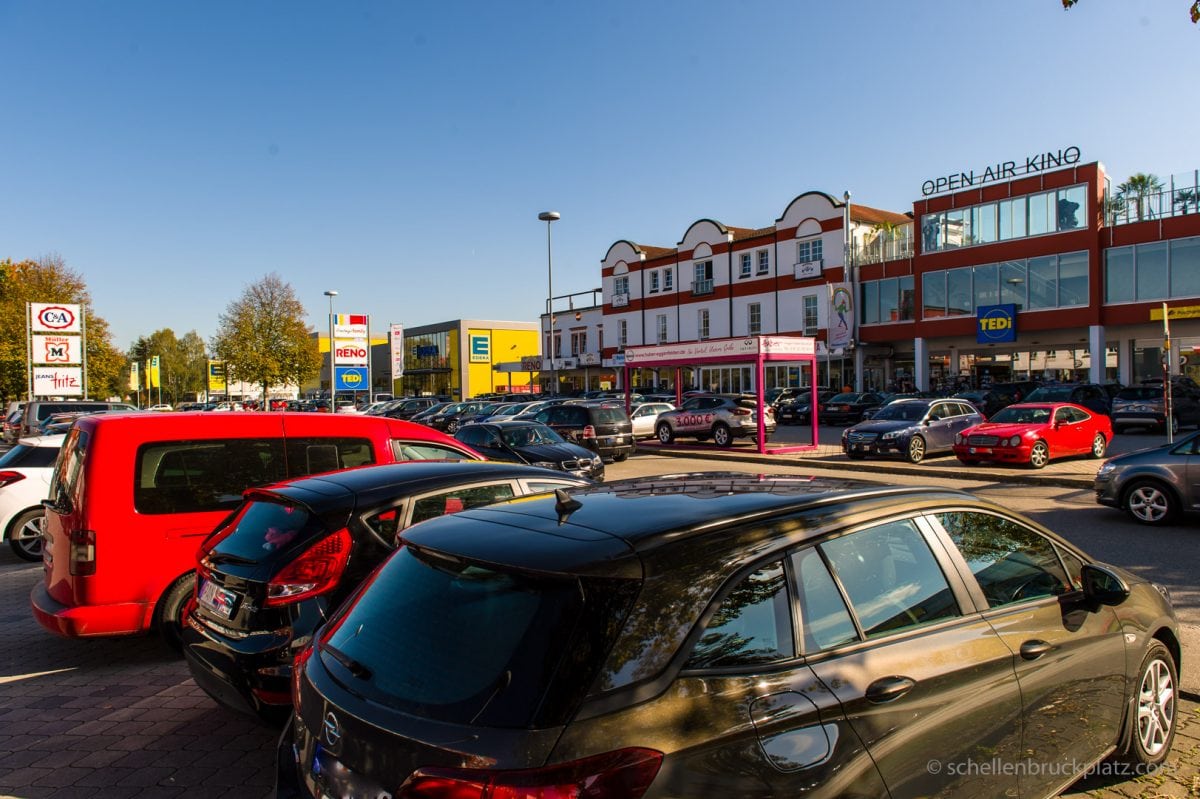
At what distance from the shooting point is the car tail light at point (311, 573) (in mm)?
4020

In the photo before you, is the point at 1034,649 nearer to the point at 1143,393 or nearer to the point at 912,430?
the point at 912,430

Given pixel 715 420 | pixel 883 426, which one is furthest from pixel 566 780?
pixel 715 420

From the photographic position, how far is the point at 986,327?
1522 inches

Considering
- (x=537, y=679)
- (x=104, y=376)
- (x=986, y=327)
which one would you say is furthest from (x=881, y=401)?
(x=104, y=376)

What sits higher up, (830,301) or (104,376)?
(830,301)

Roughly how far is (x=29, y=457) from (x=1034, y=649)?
437 inches

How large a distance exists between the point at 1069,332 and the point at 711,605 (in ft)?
138

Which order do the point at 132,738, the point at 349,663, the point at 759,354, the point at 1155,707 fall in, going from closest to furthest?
the point at 349,663 → the point at 1155,707 → the point at 132,738 → the point at 759,354

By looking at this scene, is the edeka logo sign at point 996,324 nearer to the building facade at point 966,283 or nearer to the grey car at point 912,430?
the building facade at point 966,283

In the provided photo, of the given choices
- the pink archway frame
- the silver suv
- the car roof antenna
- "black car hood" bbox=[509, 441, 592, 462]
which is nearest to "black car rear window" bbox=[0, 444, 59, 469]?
"black car hood" bbox=[509, 441, 592, 462]

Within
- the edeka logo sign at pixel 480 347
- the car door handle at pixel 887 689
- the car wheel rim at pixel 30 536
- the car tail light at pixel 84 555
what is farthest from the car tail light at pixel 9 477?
the edeka logo sign at pixel 480 347

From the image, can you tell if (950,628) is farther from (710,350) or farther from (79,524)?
(710,350)

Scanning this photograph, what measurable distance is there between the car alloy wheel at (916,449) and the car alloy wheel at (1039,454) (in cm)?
275

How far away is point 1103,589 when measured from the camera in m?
3.35
